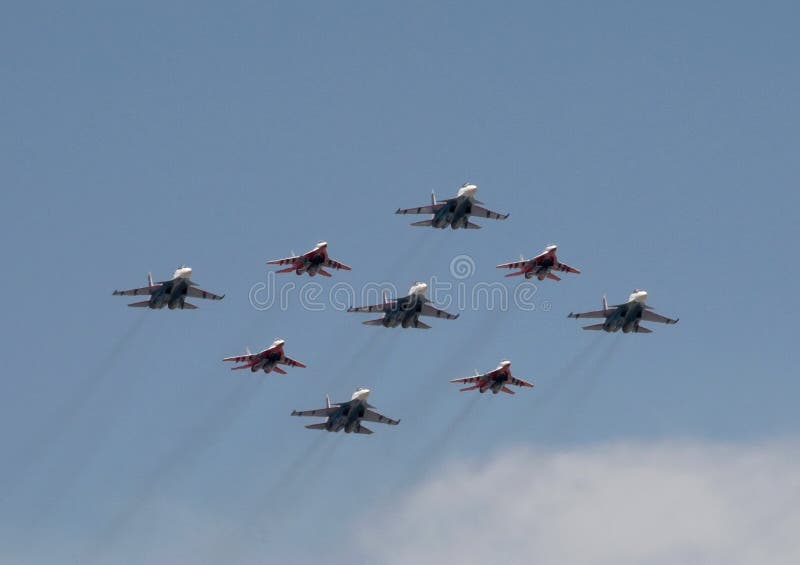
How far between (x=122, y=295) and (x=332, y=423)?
26672 mm

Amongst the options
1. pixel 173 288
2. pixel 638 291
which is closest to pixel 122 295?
pixel 173 288

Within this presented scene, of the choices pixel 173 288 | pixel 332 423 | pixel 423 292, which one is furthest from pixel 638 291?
pixel 173 288

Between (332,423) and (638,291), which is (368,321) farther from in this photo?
(638,291)

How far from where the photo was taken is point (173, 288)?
7810 inches

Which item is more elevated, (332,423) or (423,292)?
(423,292)

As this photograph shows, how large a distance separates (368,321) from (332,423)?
1177 cm

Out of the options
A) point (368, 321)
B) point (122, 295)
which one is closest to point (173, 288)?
point (122, 295)

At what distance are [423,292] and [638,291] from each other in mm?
23395

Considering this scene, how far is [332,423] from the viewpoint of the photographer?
→ 19938 centimetres

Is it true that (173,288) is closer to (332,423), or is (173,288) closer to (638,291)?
(332,423)

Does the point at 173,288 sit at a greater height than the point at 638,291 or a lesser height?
lesser

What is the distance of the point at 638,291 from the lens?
19925 centimetres

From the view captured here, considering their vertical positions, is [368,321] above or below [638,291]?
below

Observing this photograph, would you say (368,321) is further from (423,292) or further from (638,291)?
(638,291)
